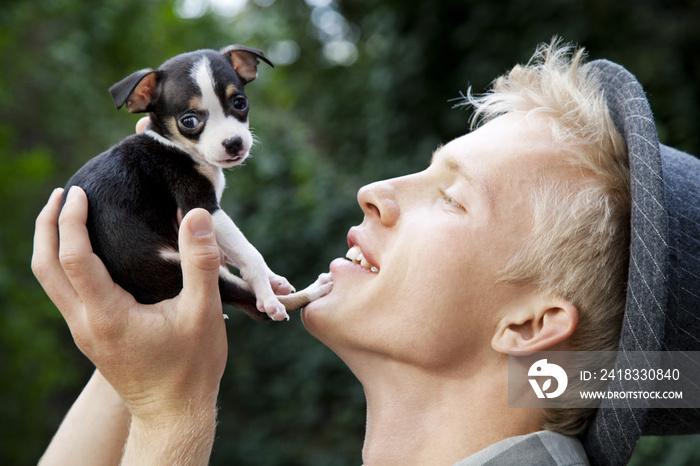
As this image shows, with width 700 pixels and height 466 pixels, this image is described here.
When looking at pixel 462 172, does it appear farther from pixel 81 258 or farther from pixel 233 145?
pixel 81 258

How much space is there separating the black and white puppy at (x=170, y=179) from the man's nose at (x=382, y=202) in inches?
15.4

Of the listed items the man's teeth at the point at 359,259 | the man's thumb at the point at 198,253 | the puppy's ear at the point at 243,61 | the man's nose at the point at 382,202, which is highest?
the puppy's ear at the point at 243,61

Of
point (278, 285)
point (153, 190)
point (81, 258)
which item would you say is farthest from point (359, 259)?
point (81, 258)

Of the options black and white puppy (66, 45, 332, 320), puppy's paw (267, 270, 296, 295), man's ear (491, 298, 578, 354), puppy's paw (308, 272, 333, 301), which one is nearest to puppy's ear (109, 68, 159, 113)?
black and white puppy (66, 45, 332, 320)

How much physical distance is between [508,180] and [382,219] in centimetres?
40

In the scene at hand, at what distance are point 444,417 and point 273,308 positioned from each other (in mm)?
620

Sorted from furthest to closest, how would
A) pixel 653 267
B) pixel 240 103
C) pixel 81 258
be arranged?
pixel 240 103, pixel 81 258, pixel 653 267

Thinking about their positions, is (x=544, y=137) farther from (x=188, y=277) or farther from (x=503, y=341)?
(x=188, y=277)

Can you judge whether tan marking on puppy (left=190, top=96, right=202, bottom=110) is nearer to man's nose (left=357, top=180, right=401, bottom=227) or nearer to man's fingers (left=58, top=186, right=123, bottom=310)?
man's fingers (left=58, top=186, right=123, bottom=310)

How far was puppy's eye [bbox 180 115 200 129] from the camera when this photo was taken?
6.02 feet

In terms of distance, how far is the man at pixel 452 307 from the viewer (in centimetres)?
176

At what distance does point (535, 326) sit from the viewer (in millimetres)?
1856

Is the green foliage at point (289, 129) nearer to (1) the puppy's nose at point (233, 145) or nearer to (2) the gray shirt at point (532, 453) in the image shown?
(1) the puppy's nose at point (233, 145)

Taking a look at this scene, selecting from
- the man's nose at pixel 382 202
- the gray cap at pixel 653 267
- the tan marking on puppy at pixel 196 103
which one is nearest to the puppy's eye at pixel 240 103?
the tan marking on puppy at pixel 196 103
